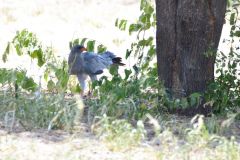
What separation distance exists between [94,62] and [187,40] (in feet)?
7.08

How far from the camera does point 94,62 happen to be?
9680 mm

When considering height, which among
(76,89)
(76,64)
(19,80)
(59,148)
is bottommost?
(59,148)

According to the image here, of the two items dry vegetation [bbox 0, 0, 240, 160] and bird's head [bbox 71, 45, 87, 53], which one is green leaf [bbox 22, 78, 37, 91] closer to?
dry vegetation [bbox 0, 0, 240, 160]

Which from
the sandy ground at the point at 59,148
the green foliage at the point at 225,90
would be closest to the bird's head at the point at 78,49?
the green foliage at the point at 225,90

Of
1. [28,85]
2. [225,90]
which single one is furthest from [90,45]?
[225,90]

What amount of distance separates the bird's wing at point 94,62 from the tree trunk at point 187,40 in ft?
5.45

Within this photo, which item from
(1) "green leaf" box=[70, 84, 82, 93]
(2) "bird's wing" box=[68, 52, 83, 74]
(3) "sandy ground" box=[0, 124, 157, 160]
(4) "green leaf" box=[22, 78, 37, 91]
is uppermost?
(2) "bird's wing" box=[68, 52, 83, 74]

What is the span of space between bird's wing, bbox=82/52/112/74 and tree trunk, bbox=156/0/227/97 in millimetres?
1663

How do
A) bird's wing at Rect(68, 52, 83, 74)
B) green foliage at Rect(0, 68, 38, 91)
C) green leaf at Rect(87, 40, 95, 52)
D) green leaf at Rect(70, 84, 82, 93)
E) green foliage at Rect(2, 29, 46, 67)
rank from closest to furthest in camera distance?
green foliage at Rect(0, 68, 38, 91) → green foliage at Rect(2, 29, 46, 67) → green leaf at Rect(70, 84, 82, 93) → green leaf at Rect(87, 40, 95, 52) → bird's wing at Rect(68, 52, 83, 74)

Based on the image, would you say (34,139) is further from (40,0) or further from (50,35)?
(40,0)

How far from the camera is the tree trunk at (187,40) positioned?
7734 millimetres

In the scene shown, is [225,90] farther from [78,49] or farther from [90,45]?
[78,49]

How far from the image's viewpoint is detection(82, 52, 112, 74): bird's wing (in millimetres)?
9609

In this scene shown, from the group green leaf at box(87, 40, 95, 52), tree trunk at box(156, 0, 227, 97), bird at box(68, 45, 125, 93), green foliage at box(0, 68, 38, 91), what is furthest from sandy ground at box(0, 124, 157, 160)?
bird at box(68, 45, 125, 93)
